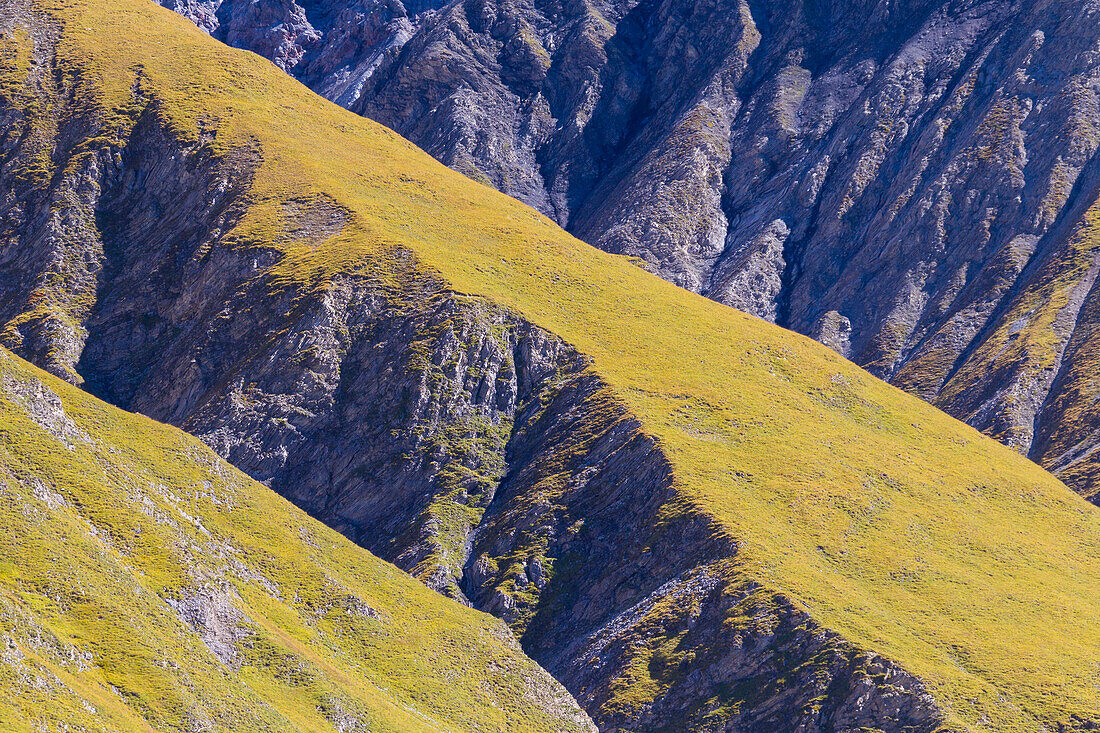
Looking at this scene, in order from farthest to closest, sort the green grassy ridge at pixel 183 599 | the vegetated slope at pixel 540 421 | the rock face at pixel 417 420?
the vegetated slope at pixel 540 421 < the rock face at pixel 417 420 < the green grassy ridge at pixel 183 599

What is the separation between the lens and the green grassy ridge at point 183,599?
64812 mm

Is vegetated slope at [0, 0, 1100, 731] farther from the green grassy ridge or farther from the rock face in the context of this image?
the green grassy ridge

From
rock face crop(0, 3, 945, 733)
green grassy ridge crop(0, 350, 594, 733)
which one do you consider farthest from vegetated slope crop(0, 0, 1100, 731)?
green grassy ridge crop(0, 350, 594, 733)

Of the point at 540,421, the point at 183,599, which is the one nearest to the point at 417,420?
the point at 540,421

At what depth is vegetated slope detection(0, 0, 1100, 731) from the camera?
102000mm

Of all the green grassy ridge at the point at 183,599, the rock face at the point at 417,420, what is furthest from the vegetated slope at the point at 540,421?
the green grassy ridge at the point at 183,599

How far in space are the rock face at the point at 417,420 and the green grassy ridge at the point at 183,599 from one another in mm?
9337

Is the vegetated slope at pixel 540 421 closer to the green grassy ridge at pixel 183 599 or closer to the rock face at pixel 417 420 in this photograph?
the rock face at pixel 417 420

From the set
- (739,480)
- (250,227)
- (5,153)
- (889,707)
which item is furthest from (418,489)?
(5,153)

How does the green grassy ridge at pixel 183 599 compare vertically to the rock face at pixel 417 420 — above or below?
below

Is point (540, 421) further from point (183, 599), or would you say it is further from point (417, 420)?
point (183, 599)

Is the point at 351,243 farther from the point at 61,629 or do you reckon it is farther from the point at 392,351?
the point at 61,629

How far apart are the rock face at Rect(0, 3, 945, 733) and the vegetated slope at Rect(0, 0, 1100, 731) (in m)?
0.27

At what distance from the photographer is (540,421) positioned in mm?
127938
